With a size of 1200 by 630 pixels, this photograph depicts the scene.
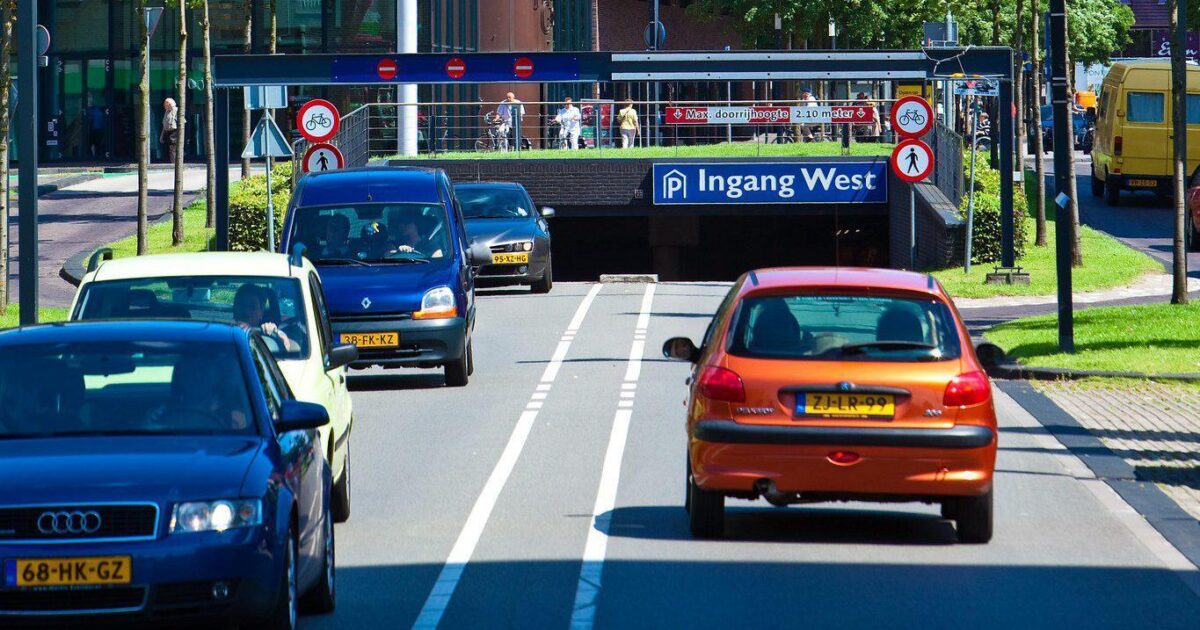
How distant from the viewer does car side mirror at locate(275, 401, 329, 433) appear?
324 inches

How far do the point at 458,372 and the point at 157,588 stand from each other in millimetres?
11410

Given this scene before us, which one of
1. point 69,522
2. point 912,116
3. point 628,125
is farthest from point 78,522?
point 628,125

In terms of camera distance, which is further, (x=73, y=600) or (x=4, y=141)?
(x=4, y=141)

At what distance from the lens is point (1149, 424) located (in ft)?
51.5

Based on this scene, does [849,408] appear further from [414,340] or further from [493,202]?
[493,202]

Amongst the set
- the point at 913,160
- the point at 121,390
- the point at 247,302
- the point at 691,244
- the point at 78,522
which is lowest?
the point at 78,522

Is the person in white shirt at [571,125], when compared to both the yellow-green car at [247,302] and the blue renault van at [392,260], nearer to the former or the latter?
the blue renault van at [392,260]

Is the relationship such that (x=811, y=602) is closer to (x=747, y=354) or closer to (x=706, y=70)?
(x=747, y=354)

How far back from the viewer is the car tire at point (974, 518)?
10.6 metres

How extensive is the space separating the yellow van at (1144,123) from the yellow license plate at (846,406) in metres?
33.3

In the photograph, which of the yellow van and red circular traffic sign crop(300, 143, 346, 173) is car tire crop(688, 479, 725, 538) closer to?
red circular traffic sign crop(300, 143, 346, 173)

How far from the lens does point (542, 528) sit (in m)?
11.3

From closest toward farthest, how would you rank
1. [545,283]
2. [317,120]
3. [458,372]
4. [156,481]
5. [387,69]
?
[156,481]
[458,372]
[317,120]
[545,283]
[387,69]

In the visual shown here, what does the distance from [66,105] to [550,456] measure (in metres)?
45.1
